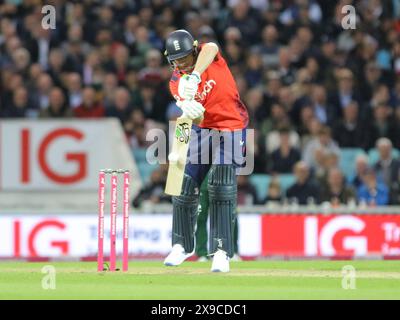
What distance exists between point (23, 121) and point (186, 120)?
773 centimetres

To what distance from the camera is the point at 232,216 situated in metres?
12.1

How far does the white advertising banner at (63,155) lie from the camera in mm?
18969

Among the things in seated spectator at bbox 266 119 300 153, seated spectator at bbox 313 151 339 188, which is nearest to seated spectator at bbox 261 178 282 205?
seated spectator at bbox 313 151 339 188

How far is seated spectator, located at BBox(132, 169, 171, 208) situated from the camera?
18797 mm

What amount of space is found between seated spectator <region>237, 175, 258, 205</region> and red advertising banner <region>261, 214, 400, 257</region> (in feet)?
3.80

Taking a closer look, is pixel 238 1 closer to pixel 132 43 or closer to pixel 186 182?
pixel 132 43

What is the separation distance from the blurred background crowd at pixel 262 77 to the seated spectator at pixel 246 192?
2 cm

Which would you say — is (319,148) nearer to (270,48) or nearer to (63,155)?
(270,48)

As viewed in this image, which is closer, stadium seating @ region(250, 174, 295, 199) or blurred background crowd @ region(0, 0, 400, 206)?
blurred background crowd @ region(0, 0, 400, 206)

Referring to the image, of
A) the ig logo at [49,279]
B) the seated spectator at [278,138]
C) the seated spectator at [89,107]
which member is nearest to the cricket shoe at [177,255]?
the ig logo at [49,279]

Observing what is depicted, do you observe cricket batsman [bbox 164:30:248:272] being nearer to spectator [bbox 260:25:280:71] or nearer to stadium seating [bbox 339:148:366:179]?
stadium seating [bbox 339:148:366:179]

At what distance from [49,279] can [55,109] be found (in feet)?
27.6

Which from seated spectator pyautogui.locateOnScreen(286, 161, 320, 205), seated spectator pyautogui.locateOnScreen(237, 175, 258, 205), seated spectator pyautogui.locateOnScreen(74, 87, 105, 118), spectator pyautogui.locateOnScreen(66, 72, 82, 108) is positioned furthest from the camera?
spectator pyautogui.locateOnScreen(66, 72, 82, 108)

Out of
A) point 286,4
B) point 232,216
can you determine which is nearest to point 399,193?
point 286,4
